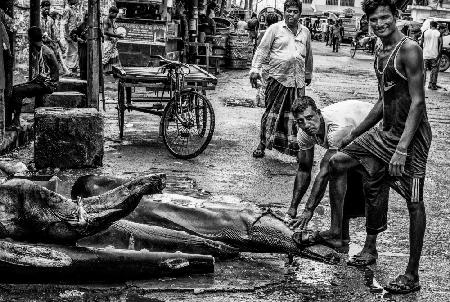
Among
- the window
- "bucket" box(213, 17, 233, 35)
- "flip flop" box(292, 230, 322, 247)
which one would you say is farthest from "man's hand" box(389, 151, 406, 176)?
the window

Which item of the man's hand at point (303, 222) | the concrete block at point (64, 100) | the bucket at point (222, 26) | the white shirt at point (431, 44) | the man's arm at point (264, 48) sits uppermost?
the man's arm at point (264, 48)

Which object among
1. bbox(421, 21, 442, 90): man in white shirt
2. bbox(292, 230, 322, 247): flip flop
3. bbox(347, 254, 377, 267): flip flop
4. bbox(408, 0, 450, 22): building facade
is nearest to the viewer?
bbox(292, 230, 322, 247): flip flop

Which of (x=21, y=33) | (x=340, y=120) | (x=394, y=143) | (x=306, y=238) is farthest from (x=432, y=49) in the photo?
(x=306, y=238)

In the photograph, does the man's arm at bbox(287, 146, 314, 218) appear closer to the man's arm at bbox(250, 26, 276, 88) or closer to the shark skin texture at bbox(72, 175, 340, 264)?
the shark skin texture at bbox(72, 175, 340, 264)

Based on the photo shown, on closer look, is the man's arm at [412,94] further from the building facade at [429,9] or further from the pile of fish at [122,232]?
the building facade at [429,9]

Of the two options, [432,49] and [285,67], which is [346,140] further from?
[432,49]

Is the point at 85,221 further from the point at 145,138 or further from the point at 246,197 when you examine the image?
the point at 145,138

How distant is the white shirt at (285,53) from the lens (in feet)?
32.0

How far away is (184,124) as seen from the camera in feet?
33.5

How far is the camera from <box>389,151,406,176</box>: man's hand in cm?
537

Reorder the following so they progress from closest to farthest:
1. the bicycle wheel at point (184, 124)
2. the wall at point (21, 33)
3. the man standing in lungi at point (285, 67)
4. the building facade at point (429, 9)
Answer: the man standing in lungi at point (285, 67) < the bicycle wheel at point (184, 124) < the wall at point (21, 33) < the building facade at point (429, 9)

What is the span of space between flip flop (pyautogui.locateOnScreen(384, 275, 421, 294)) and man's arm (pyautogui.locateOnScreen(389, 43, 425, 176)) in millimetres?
768

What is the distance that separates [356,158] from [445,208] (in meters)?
2.84

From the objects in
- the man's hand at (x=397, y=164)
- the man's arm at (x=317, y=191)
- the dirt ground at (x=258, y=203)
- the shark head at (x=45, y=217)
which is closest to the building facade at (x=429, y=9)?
the dirt ground at (x=258, y=203)
